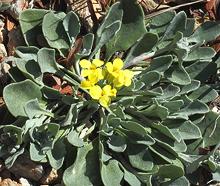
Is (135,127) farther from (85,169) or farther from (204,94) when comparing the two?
(204,94)

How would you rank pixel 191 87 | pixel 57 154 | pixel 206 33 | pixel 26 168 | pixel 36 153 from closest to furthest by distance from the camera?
pixel 36 153 < pixel 57 154 < pixel 26 168 < pixel 191 87 < pixel 206 33

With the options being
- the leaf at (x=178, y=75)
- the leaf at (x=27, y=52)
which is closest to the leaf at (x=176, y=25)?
the leaf at (x=178, y=75)

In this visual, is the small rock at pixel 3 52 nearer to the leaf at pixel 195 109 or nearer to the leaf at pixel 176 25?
the leaf at pixel 176 25

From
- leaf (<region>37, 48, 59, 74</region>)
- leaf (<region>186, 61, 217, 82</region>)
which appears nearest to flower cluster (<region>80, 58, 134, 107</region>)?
leaf (<region>37, 48, 59, 74</region>)

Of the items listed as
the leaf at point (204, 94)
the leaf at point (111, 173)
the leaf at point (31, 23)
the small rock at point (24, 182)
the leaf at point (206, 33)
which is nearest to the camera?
the leaf at point (111, 173)

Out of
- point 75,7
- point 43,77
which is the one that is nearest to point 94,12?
point 75,7

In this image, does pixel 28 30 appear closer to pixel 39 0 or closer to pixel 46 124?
pixel 39 0

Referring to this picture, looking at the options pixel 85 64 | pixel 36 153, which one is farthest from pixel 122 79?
pixel 36 153

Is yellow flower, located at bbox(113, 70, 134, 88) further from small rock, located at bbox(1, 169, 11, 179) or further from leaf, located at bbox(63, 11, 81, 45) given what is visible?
small rock, located at bbox(1, 169, 11, 179)
